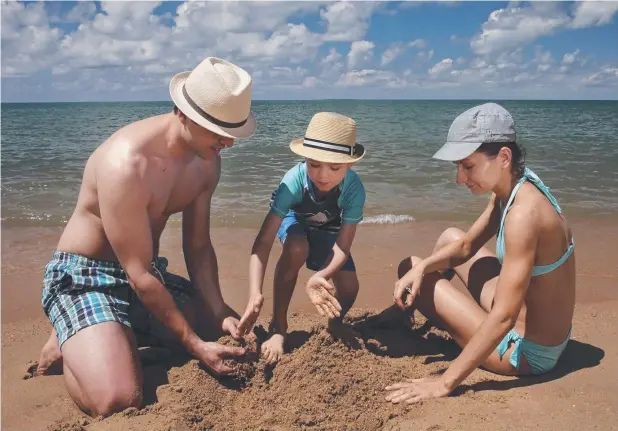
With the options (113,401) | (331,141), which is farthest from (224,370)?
(331,141)

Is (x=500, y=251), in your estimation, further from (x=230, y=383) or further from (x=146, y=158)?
(x=146, y=158)

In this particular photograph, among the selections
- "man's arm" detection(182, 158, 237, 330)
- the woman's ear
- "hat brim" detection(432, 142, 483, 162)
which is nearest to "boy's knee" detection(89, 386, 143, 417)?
"man's arm" detection(182, 158, 237, 330)

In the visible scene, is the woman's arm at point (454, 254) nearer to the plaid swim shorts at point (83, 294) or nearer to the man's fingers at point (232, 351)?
the man's fingers at point (232, 351)

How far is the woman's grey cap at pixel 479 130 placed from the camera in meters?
2.52

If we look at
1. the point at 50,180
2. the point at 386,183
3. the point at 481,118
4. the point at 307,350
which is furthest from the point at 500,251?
the point at 50,180

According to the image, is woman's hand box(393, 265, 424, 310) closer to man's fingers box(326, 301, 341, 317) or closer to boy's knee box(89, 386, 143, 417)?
man's fingers box(326, 301, 341, 317)

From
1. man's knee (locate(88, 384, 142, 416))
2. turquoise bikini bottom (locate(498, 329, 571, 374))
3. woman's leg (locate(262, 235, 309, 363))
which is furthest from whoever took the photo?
woman's leg (locate(262, 235, 309, 363))

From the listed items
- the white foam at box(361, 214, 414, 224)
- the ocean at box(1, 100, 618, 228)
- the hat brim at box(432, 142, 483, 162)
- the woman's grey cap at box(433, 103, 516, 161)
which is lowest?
the white foam at box(361, 214, 414, 224)

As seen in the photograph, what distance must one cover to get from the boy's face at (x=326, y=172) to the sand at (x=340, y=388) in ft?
2.87

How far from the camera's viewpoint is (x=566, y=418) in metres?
2.42

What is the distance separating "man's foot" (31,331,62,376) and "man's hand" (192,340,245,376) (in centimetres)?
85

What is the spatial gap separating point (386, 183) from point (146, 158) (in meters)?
Answer: 6.39

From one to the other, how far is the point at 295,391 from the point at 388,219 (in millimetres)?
4080

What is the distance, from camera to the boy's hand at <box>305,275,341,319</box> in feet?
9.35
